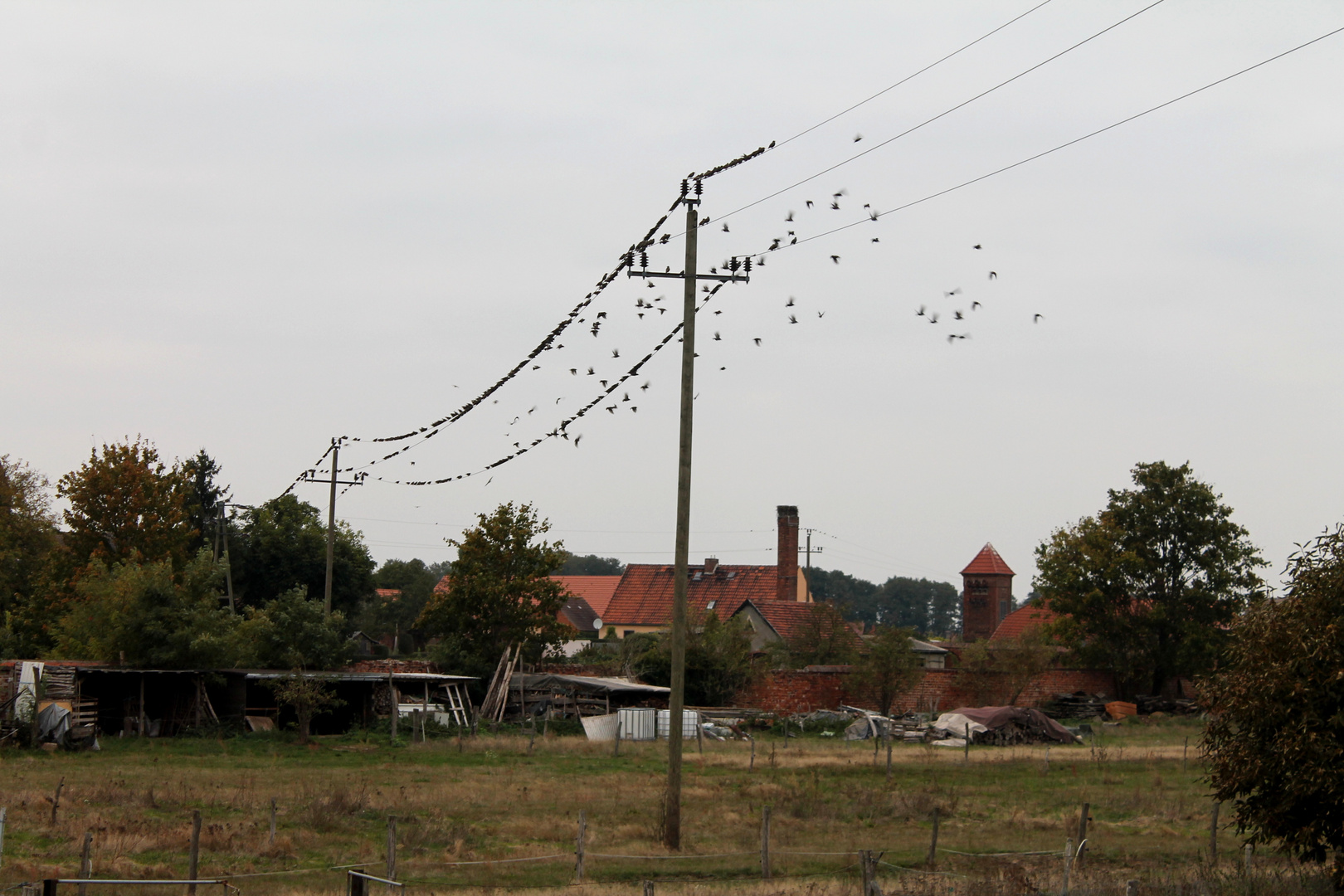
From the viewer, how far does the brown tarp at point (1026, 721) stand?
3606 centimetres

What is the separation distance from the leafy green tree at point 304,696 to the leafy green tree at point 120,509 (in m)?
16.2

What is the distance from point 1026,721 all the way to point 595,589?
55.6 m

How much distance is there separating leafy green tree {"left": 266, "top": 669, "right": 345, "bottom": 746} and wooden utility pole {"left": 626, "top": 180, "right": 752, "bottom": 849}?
18207mm

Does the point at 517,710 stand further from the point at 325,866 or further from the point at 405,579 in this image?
the point at 405,579

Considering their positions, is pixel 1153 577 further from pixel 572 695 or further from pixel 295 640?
pixel 295 640

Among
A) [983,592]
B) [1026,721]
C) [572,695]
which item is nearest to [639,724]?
[572,695]

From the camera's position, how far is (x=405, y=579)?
88000mm

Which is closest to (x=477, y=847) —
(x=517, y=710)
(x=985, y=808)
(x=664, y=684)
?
(x=985, y=808)

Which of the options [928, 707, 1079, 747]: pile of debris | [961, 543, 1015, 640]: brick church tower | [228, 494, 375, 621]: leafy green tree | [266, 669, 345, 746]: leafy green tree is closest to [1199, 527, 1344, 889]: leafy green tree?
[928, 707, 1079, 747]: pile of debris

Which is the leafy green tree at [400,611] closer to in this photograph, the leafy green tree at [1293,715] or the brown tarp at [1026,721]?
the brown tarp at [1026,721]

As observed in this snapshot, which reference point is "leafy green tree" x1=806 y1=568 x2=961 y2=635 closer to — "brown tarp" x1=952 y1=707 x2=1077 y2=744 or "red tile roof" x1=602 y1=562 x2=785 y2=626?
"red tile roof" x1=602 y1=562 x2=785 y2=626

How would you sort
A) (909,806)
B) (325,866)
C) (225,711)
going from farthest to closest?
1. (225,711)
2. (909,806)
3. (325,866)

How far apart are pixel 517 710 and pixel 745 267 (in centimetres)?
2782

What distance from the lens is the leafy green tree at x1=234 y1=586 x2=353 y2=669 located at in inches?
1384
